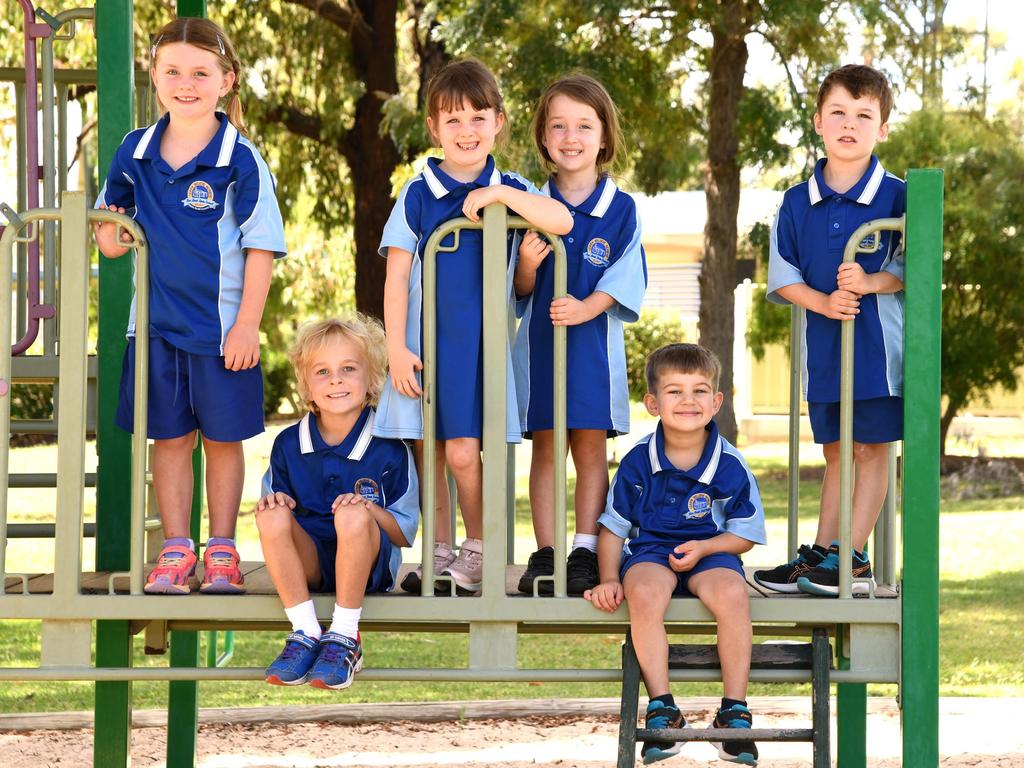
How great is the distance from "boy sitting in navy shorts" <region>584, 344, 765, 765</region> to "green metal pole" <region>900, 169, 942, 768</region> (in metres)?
0.40

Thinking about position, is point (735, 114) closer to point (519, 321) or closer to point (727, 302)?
point (727, 302)

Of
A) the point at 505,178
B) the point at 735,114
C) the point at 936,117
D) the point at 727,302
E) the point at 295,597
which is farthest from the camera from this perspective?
the point at 936,117

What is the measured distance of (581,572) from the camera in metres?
4.00

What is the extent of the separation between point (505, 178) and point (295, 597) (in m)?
1.25

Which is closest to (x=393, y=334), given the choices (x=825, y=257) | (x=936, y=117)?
(x=825, y=257)

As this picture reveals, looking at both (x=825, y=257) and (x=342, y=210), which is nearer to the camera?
(x=825, y=257)

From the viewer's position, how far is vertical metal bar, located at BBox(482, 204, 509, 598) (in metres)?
3.77

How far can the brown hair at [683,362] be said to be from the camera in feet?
13.2

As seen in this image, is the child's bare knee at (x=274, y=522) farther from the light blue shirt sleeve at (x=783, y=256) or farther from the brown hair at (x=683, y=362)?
the light blue shirt sleeve at (x=783, y=256)

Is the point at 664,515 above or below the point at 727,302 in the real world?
below

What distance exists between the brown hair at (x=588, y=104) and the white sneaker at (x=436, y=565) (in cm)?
114

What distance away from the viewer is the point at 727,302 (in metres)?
14.2

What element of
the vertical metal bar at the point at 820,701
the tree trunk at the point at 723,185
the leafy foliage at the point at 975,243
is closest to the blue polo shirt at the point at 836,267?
the vertical metal bar at the point at 820,701

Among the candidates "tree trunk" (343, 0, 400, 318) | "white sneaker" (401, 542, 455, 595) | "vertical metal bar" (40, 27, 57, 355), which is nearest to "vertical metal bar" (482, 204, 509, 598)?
"white sneaker" (401, 542, 455, 595)
